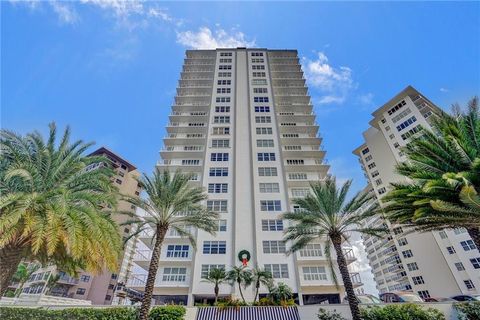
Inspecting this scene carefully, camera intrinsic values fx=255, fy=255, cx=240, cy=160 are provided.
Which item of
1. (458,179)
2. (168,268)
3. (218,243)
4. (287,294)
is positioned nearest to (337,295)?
(287,294)

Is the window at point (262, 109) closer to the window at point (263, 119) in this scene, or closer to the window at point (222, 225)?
the window at point (263, 119)

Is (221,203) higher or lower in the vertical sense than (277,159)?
lower

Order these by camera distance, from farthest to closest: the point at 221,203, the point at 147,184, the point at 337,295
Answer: the point at 221,203, the point at 337,295, the point at 147,184

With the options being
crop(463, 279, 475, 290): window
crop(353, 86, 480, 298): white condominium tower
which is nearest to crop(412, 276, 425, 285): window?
crop(353, 86, 480, 298): white condominium tower

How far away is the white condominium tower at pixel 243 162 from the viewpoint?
32.6 meters

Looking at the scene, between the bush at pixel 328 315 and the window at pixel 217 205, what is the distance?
780 inches

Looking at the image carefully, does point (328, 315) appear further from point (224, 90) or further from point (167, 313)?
point (224, 90)

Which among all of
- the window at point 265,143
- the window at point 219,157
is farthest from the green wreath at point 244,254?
the window at point 265,143

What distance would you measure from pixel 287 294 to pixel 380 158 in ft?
145

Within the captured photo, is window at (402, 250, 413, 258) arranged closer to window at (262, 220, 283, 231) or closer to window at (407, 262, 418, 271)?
window at (407, 262, 418, 271)

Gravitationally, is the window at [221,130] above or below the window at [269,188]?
above

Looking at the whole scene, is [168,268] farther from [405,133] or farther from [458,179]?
[405,133]

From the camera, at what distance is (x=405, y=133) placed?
5222cm

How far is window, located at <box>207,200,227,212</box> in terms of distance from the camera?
37469 mm
